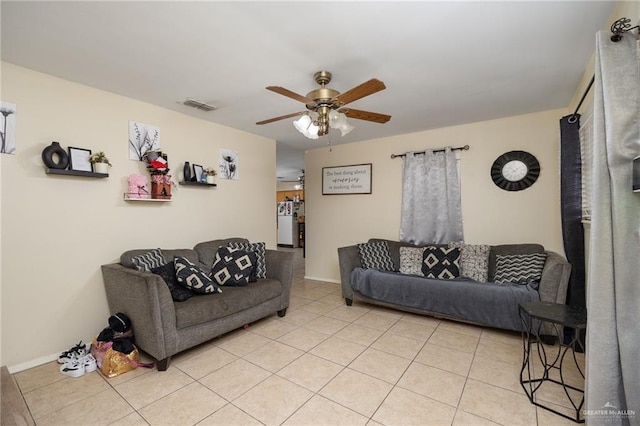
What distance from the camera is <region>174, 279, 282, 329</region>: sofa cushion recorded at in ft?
7.31

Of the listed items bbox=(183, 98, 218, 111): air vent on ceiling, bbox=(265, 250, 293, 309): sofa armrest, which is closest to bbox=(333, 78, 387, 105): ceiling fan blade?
bbox=(183, 98, 218, 111): air vent on ceiling

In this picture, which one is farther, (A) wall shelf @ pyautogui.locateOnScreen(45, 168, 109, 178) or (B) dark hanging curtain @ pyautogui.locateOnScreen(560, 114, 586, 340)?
(B) dark hanging curtain @ pyautogui.locateOnScreen(560, 114, 586, 340)

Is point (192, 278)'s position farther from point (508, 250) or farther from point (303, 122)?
point (508, 250)

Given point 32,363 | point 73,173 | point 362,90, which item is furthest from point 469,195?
point 32,363

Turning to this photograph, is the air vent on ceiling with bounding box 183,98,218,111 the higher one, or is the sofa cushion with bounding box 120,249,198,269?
the air vent on ceiling with bounding box 183,98,218,111

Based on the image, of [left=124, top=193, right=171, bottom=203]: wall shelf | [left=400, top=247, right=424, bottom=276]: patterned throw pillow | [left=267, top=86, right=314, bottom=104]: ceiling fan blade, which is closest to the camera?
[left=267, top=86, right=314, bottom=104]: ceiling fan blade

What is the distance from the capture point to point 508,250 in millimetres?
3166

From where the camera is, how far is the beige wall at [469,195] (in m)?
3.20

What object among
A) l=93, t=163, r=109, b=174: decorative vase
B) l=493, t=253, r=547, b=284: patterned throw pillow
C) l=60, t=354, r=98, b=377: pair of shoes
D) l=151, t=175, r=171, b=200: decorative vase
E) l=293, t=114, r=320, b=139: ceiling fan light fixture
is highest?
l=293, t=114, r=320, b=139: ceiling fan light fixture

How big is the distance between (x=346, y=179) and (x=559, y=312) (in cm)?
327

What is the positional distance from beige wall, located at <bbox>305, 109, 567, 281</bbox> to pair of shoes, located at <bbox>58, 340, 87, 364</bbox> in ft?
10.8

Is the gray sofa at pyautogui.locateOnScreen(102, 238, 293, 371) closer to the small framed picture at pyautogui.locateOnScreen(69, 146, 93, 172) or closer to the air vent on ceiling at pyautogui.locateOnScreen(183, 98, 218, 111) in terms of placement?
the small framed picture at pyautogui.locateOnScreen(69, 146, 93, 172)

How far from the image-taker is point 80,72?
88.9 inches

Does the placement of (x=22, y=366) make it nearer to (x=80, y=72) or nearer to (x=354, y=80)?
(x=80, y=72)
